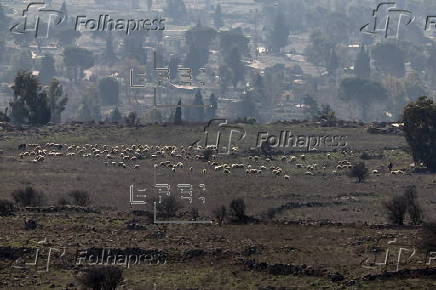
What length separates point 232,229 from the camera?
5456cm

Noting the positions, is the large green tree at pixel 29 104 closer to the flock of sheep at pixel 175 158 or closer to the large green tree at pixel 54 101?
the flock of sheep at pixel 175 158

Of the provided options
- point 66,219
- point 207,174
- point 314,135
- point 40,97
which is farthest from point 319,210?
point 40,97

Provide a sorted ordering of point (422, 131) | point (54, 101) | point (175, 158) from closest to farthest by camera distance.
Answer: point (175, 158), point (422, 131), point (54, 101)

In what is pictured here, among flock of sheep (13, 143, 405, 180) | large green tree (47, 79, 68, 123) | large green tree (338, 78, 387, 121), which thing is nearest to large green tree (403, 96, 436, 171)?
flock of sheep (13, 143, 405, 180)

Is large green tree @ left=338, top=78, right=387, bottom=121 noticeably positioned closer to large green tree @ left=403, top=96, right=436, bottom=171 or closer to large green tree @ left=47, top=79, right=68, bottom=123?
large green tree @ left=47, top=79, right=68, bottom=123

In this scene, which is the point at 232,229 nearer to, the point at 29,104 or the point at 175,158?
the point at 175,158

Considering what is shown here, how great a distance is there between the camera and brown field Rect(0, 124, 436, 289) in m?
46.6

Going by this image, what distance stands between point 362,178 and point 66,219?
2810 centimetres

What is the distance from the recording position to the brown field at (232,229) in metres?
46.6

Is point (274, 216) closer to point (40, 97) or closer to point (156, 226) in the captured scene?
point (156, 226)

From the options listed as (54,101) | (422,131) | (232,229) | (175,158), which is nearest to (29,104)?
(54,101)

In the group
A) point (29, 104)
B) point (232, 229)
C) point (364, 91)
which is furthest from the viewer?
point (364, 91)

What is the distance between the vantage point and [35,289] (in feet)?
149

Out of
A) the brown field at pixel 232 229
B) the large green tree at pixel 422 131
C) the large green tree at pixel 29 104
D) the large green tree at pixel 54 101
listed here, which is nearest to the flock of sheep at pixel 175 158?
the brown field at pixel 232 229
